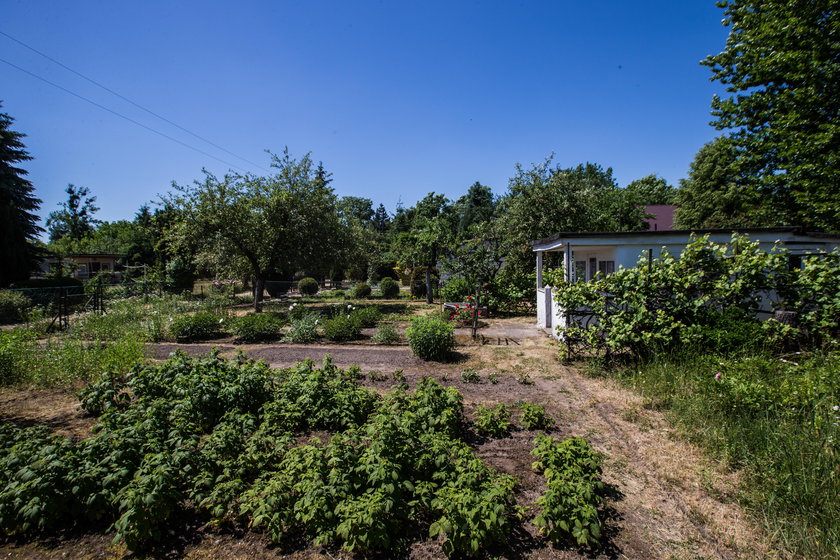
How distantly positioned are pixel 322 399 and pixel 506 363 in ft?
14.1

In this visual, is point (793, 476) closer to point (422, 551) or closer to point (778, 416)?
point (778, 416)

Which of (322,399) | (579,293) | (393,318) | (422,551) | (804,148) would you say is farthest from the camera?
(393,318)

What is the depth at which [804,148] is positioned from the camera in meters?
10.1

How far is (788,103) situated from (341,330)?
44.2ft

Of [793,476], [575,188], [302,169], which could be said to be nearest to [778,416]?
[793,476]

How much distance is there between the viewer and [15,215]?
22.7 meters

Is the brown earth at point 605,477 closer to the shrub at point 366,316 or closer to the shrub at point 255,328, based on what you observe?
the shrub at point 255,328

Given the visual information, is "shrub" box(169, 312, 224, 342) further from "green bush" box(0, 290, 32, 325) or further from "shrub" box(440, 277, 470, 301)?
"shrub" box(440, 277, 470, 301)

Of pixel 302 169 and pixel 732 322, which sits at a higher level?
pixel 302 169

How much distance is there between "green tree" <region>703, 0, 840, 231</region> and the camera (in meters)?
9.74

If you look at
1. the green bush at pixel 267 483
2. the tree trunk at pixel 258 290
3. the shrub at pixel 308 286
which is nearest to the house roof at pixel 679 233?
the green bush at pixel 267 483

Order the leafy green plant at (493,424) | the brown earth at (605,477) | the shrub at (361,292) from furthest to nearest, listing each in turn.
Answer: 1. the shrub at (361,292)
2. the leafy green plant at (493,424)
3. the brown earth at (605,477)

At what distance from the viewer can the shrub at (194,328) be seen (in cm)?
1061

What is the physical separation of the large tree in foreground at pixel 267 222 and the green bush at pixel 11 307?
18.9ft
